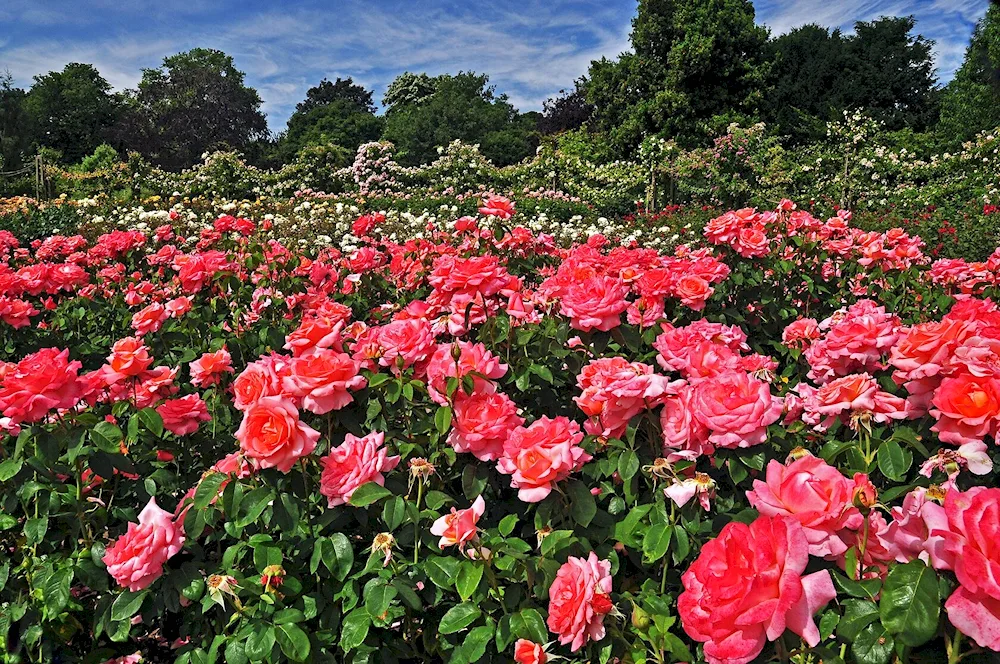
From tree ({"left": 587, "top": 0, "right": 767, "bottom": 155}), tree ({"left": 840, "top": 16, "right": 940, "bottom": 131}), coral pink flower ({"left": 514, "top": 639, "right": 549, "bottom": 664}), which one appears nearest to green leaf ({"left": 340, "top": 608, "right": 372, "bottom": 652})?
coral pink flower ({"left": 514, "top": 639, "right": 549, "bottom": 664})

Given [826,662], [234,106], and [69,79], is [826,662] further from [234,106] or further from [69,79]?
[69,79]

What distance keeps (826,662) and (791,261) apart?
88.0 inches

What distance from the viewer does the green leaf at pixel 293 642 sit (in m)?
1.18

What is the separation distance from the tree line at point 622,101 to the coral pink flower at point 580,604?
18.2 metres

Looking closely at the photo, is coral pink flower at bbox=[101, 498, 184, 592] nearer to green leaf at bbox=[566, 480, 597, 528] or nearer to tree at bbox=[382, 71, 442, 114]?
green leaf at bbox=[566, 480, 597, 528]

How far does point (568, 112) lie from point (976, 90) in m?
16.1

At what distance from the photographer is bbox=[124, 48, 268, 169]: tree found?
114 ft

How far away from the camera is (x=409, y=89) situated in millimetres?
46812

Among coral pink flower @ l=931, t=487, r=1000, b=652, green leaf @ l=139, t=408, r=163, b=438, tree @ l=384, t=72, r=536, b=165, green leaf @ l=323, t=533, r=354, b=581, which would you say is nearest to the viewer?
coral pink flower @ l=931, t=487, r=1000, b=652

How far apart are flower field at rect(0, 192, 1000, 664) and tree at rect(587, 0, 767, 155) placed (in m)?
22.8

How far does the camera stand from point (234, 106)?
42781 millimetres

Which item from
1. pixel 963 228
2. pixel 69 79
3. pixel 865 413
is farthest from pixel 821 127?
pixel 69 79

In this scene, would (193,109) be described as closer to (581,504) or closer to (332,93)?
(332,93)

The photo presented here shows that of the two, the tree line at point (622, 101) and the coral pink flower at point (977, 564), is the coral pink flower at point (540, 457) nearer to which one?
the coral pink flower at point (977, 564)
